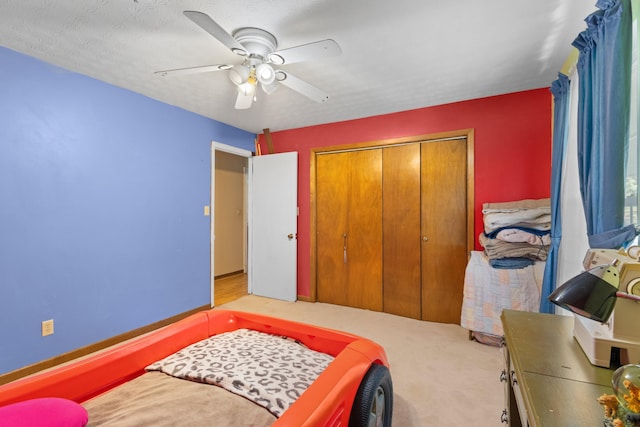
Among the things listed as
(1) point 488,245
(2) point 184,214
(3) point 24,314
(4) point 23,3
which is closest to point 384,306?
(1) point 488,245

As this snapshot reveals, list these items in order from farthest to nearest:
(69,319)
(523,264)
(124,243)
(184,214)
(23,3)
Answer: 1. (184,214)
2. (124,243)
3. (523,264)
4. (69,319)
5. (23,3)

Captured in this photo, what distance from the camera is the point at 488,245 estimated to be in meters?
2.52

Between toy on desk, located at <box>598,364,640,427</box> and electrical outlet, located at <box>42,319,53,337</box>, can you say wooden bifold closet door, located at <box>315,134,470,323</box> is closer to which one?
A: toy on desk, located at <box>598,364,640,427</box>

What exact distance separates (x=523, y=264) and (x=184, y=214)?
332 cm

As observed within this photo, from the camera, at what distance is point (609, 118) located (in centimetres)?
123

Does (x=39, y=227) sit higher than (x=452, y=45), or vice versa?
(x=452, y=45)

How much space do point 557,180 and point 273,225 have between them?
9.87 ft

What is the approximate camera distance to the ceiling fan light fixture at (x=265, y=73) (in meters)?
1.80

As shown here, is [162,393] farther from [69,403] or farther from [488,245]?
[488,245]

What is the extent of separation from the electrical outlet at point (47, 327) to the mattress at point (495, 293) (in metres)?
3.34

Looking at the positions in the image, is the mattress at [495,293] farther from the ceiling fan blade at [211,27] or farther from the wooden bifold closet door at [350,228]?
the ceiling fan blade at [211,27]

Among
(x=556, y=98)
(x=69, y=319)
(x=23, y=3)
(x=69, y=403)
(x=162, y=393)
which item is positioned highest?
(x=23, y=3)

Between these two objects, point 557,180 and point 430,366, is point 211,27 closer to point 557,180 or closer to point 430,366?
point 557,180

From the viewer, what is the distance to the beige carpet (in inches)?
66.1
